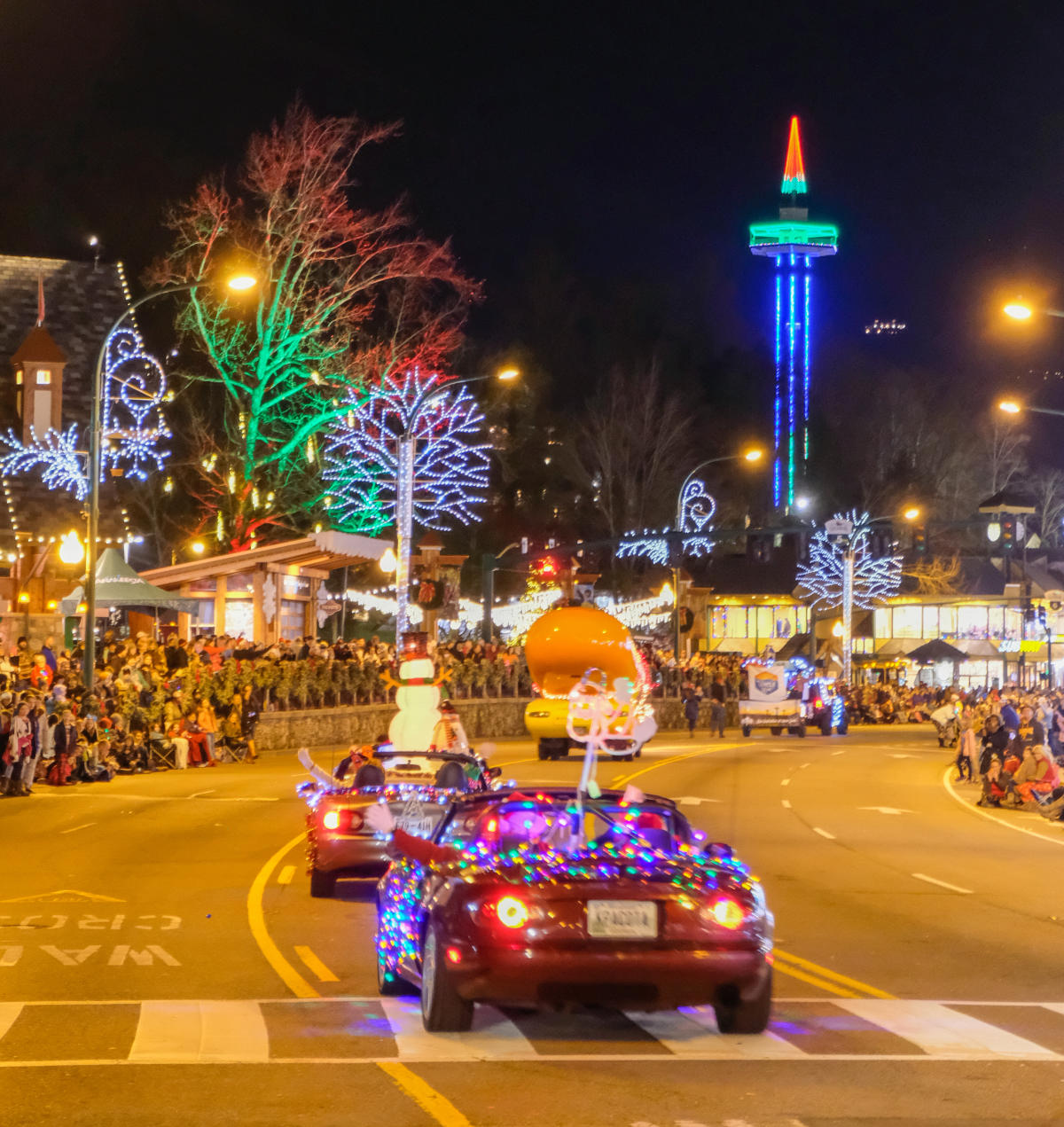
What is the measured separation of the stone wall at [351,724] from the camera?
40.2 meters

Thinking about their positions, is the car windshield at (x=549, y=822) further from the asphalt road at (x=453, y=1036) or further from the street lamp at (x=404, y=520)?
the street lamp at (x=404, y=520)

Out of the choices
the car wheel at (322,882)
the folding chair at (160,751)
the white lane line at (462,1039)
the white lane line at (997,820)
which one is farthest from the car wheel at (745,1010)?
the folding chair at (160,751)

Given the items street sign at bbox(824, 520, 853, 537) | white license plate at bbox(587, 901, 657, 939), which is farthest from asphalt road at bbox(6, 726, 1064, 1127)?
street sign at bbox(824, 520, 853, 537)

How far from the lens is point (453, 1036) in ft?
28.0

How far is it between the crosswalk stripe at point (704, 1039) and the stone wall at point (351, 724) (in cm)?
3023

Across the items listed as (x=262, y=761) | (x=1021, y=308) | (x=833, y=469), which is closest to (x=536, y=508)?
(x=833, y=469)

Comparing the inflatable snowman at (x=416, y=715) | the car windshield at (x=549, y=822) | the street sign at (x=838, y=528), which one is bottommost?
the car windshield at (x=549, y=822)

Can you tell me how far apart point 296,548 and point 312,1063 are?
35.9 metres

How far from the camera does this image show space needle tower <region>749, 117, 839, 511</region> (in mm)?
103188

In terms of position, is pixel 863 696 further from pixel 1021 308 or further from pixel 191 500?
pixel 1021 308

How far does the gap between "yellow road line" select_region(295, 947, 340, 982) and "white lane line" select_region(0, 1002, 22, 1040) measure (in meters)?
1.83

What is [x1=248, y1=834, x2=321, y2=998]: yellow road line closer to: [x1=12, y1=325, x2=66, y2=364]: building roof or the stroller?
[x1=12, y1=325, x2=66, y2=364]: building roof

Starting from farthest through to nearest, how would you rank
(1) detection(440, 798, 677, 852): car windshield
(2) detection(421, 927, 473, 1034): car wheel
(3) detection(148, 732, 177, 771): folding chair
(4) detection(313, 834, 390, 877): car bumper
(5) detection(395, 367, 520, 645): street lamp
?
1. (5) detection(395, 367, 520, 645): street lamp
2. (3) detection(148, 732, 177, 771): folding chair
3. (4) detection(313, 834, 390, 877): car bumper
4. (1) detection(440, 798, 677, 852): car windshield
5. (2) detection(421, 927, 473, 1034): car wheel

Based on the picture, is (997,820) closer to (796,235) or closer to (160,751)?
(160,751)
